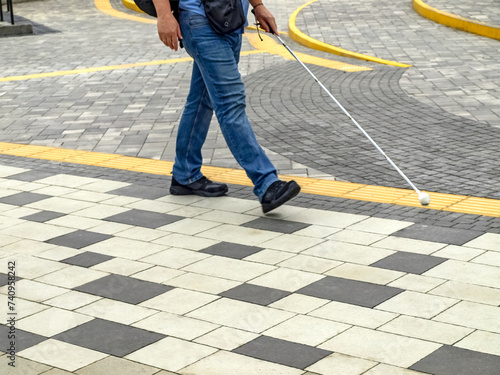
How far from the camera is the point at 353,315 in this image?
12.9 ft

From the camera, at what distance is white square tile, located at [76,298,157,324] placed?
3.99m

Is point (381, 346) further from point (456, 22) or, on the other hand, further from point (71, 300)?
point (456, 22)

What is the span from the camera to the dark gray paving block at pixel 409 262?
4.49 metres

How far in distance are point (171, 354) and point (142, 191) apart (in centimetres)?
271

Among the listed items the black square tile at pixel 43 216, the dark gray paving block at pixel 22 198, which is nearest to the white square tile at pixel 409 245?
the black square tile at pixel 43 216

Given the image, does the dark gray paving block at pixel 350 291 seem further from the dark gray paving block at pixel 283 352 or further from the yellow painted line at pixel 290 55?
the yellow painted line at pixel 290 55

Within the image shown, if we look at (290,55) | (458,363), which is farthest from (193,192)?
(290,55)

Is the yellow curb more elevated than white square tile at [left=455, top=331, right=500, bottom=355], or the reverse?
white square tile at [left=455, top=331, right=500, bottom=355]

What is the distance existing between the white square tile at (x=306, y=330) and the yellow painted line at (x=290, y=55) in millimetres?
7376

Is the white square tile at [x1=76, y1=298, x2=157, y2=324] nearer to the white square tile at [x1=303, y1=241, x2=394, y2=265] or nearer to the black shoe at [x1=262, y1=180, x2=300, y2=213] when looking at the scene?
the white square tile at [x1=303, y1=241, x2=394, y2=265]

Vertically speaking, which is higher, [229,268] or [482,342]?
[482,342]

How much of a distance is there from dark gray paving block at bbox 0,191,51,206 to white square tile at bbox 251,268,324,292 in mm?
2231

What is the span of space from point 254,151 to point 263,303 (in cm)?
153

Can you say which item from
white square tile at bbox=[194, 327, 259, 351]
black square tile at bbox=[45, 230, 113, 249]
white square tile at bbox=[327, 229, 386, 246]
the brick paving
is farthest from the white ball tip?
white square tile at bbox=[194, 327, 259, 351]
